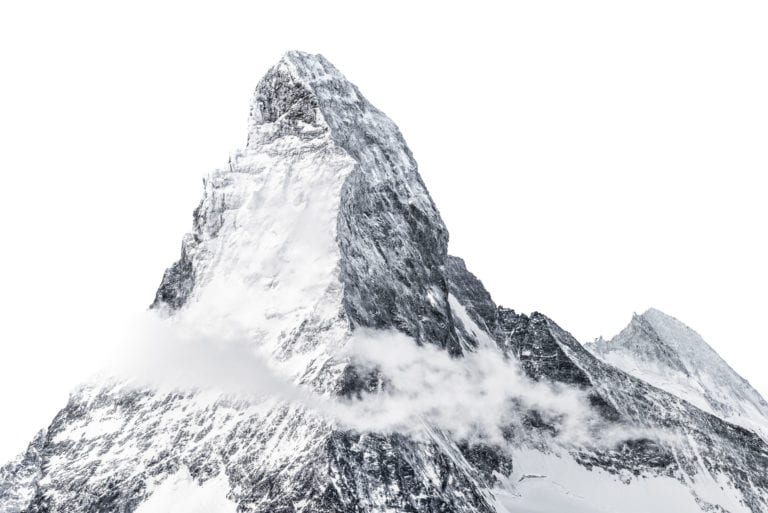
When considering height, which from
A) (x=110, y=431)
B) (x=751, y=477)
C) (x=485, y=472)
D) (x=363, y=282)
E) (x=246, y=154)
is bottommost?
(x=110, y=431)

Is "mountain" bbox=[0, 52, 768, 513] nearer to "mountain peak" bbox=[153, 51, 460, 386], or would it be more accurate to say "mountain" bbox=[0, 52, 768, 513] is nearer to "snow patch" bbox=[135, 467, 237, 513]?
"snow patch" bbox=[135, 467, 237, 513]

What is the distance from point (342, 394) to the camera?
329ft

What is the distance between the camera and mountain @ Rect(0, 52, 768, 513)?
9919 cm

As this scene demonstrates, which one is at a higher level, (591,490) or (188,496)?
(591,490)

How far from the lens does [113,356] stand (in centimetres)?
A: 14000

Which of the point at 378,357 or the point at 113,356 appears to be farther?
the point at 113,356

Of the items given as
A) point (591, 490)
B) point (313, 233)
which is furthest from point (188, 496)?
point (591, 490)

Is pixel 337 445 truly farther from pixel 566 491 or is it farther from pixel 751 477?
pixel 751 477

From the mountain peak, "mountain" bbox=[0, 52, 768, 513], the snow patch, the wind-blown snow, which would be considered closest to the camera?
the snow patch

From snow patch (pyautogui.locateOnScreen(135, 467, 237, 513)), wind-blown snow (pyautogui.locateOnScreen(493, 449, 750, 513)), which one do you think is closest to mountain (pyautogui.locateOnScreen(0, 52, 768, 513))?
snow patch (pyautogui.locateOnScreen(135, 467, 237, 513))

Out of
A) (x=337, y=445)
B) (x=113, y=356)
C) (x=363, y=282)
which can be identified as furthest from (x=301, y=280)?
(x=113, y=356)

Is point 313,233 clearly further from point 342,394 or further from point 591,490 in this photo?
point 591,490

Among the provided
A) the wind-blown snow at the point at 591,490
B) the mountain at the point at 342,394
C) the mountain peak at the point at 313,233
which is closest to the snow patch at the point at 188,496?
the mountain at the point at 342,394

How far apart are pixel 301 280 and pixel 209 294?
66.2 feet
